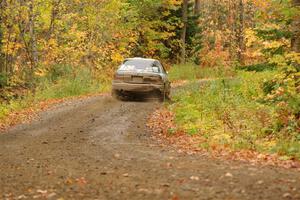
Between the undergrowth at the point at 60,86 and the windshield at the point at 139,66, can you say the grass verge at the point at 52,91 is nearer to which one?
the undergrowth at the point at 60,86

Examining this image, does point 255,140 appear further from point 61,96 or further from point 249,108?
point 61,96

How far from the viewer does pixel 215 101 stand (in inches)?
672

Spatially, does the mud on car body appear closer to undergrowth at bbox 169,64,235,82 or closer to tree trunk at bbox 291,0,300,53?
tree trunk at bbox 291,0,300,53

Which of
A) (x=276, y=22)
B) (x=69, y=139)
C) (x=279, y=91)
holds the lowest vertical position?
(x=69, y=139)

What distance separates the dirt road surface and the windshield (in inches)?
240

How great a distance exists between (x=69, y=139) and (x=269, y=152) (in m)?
5.33

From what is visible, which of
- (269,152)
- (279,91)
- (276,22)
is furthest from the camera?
(276,22)

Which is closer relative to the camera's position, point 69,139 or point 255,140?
point 255,140

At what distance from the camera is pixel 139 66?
21109mm

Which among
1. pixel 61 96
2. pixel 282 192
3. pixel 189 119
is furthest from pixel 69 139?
pixel 61 96

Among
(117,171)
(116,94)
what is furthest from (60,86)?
(117,171)

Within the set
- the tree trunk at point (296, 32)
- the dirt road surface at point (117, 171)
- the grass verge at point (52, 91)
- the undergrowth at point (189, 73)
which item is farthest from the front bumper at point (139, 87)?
the undergrowth at point (189, 73)

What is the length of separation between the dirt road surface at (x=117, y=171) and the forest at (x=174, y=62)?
162 centimetres

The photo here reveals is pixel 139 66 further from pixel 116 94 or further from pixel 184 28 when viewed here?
pixel 184 28
